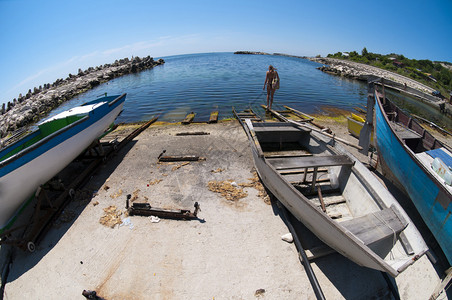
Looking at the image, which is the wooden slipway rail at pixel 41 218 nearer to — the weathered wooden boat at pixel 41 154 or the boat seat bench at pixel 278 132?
the weathered wooden boat at pixel 41 154

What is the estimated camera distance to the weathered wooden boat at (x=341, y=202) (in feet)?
11.7

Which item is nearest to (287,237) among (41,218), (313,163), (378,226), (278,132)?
(378,226)

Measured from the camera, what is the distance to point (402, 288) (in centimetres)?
412

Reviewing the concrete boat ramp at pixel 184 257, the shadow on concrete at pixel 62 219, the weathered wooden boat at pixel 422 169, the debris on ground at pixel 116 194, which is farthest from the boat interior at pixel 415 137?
the shadow on concrete at pixel 62 219

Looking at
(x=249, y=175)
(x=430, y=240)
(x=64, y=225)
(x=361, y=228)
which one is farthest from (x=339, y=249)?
(x=64, y=225)

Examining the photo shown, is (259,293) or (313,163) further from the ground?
(313,163)

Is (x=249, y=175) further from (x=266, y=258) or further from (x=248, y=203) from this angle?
(x=266, y=258)

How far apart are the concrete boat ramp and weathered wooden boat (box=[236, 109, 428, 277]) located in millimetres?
839

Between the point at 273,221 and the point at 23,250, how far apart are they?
6.55 m

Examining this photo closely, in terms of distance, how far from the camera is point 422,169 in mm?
4980

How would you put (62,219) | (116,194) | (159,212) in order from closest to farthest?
(159,212)
(62,219)
(116,194)

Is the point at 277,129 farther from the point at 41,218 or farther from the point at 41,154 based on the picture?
the point at 41,218

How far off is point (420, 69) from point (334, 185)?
192ft

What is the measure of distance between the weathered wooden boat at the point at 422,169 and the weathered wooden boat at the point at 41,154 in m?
10.2
